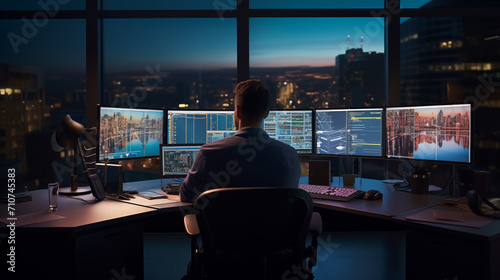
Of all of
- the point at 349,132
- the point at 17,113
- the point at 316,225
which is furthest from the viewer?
the point at 17,113

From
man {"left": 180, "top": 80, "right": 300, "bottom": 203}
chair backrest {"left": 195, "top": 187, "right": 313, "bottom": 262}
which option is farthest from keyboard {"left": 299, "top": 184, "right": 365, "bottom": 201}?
chair backrest {"left": 195, "top": 187, "right": 313, "bottom": 262}

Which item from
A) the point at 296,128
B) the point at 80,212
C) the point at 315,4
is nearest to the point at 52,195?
the point at 80,212

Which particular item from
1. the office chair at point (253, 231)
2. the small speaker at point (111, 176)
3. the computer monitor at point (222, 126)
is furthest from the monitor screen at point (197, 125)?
the office chair at point (253, 231)

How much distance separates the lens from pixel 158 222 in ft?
12.5

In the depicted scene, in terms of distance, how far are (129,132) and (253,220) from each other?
5.57 feet

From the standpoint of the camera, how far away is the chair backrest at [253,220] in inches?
50.6

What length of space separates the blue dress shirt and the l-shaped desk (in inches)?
26.9

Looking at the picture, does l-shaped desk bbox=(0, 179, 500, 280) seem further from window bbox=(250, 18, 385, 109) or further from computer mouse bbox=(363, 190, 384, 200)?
window bbox=(250, 18, 385, 109)

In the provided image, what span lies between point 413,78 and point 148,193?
295cm

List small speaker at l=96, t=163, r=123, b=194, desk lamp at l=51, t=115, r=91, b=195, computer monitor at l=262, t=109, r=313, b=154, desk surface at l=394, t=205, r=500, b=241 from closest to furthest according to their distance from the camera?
desk surface at l=394, t=205, r=500, b=241
small speaker at l=96, t=163, r=123, b=194
desk lamp at l=51, t=115, r=91, b=195
computer monitor at l=262, t=109, r=313, b=154

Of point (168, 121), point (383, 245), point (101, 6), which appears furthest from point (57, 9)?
point (383, 245)

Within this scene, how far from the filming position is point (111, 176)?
243cm

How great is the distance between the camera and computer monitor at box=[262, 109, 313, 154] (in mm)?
3065

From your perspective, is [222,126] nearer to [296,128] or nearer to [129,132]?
[296,128]
